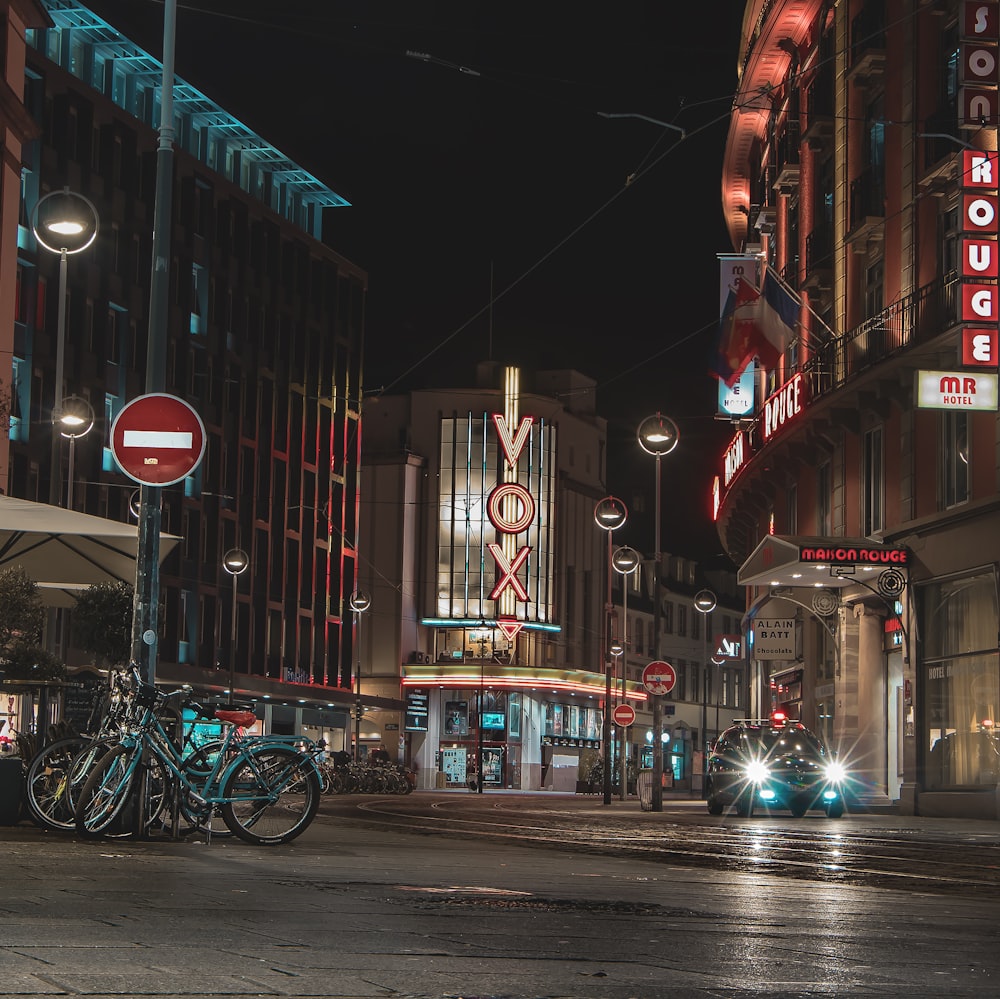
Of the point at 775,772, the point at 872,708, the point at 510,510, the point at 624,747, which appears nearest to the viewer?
the point at 775,772

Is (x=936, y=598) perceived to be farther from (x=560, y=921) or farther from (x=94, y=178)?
(x=94, y=178)

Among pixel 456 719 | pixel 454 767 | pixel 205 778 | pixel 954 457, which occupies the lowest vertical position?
pixel 454 767

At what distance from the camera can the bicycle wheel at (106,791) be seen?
1316 centimetres

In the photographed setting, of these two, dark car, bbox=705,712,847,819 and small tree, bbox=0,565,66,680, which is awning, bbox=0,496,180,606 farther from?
dark car, bbox=705,712,847,819

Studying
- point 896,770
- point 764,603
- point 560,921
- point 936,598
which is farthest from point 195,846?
point 764,603

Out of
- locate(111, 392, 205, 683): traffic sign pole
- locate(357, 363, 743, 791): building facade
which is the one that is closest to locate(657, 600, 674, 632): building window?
locate(357, 363, 743, 791): building facade

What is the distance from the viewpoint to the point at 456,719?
9650 centimetres

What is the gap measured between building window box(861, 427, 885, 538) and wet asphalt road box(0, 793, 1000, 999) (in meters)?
22.6

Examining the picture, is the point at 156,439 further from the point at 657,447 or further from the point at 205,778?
the point at 657,447

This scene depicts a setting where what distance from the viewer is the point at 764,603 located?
50062 millimetres

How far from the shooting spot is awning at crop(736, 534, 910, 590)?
34.0 metres

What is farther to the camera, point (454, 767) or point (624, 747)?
point (454, 767)

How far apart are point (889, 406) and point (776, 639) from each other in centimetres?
917

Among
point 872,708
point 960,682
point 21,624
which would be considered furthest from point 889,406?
point 21,624
